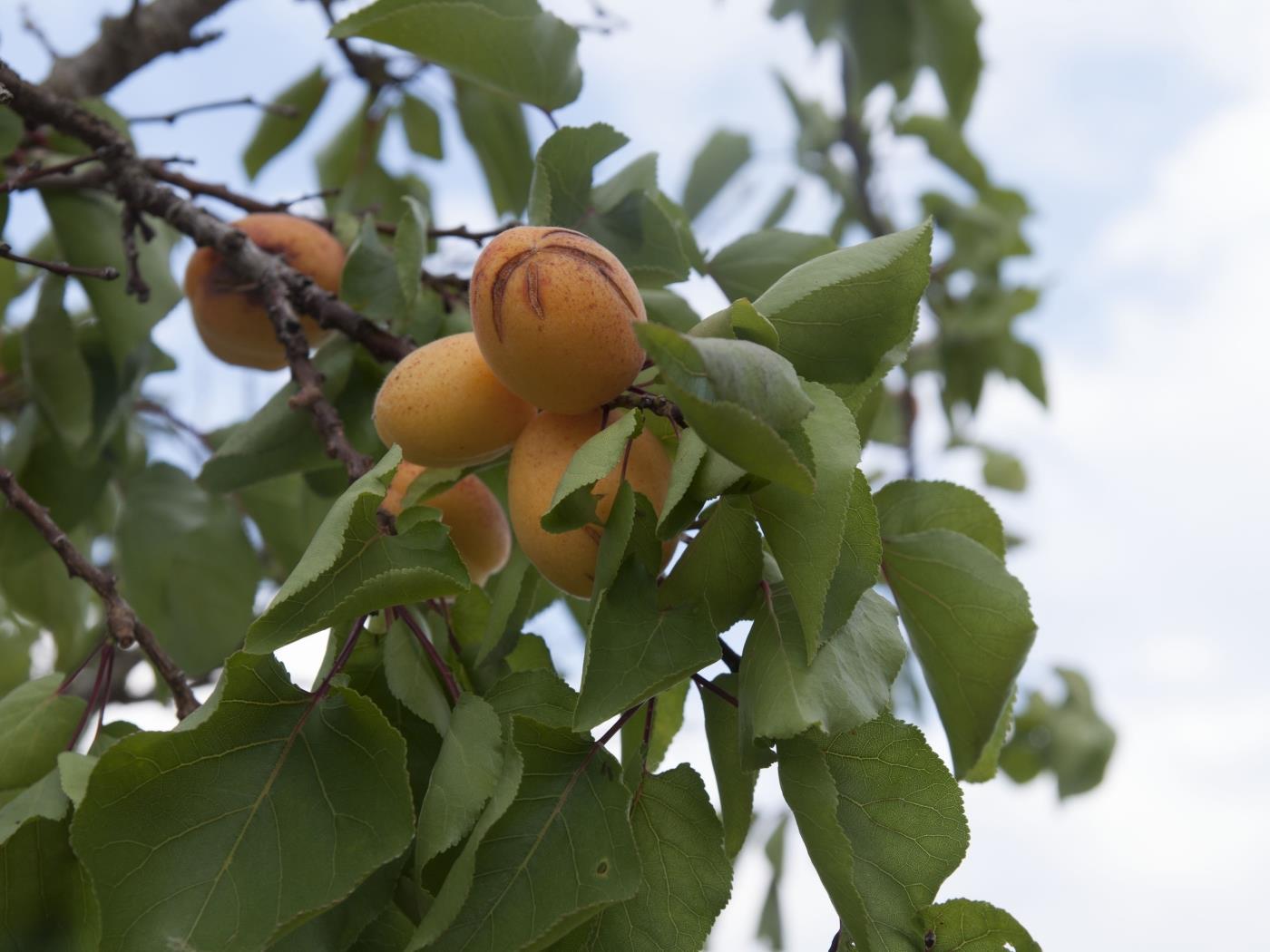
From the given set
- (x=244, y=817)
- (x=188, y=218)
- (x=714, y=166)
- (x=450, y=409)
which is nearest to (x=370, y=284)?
(x=188, y=218)

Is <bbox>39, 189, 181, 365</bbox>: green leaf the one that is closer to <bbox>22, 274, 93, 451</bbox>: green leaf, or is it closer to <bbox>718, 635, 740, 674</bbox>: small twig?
<bbox>22, 274, 93, 451</bbox>: green leaf

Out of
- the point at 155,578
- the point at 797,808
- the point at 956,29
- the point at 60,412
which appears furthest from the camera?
the point at 956,29

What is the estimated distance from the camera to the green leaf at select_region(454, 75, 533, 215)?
148 centimetres

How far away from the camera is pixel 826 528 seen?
2.00 ft

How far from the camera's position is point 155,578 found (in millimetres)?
1379

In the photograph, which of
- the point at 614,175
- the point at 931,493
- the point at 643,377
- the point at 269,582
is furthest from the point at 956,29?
the point at 269,582

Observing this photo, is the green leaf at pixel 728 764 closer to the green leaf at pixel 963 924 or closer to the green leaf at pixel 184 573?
the green leaf at pixel 963 924

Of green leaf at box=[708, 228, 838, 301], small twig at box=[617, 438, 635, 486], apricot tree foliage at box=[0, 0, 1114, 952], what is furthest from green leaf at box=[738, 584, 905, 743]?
green leaf at box=[708, 228, 838, 301]

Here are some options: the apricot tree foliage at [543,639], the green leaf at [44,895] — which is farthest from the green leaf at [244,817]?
the green leaf at [44,895]

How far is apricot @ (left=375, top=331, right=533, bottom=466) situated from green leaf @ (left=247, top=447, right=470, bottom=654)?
0.32 ft

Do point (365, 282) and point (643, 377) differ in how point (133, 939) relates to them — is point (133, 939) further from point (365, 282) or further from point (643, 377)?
point (365, 282)

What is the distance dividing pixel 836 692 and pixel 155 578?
0.99 metres

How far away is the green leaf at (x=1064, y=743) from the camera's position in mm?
2244

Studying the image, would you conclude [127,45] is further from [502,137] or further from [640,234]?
[640,234]
